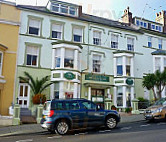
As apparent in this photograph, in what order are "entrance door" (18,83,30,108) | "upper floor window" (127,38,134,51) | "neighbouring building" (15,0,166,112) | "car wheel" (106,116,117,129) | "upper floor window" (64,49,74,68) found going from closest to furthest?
"car wheel" (106,116,117,129) → "entrance door" (18,83,30,108) → "neighbouring building" (15,0,166,112) → "upper floor window" (64,49,74,68) → "upper floor window" (127,38,134,51)

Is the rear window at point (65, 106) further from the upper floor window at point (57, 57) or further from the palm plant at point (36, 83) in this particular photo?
the upper floor window at point (57, 57)

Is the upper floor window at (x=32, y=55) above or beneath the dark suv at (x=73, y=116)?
above

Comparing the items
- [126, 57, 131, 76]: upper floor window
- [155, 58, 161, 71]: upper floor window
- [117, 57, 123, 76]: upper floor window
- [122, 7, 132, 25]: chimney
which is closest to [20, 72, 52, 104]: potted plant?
[117, 57, 123, 76]: upper floor window

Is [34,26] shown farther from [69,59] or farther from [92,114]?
[92,114]

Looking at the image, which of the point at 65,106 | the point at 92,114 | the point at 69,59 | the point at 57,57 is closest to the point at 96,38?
the point at 69,59

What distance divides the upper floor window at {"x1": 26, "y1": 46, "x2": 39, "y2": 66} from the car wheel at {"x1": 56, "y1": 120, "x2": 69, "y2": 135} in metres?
10.5

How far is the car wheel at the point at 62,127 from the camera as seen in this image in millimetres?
9673

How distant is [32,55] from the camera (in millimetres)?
19094

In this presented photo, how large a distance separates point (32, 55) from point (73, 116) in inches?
432

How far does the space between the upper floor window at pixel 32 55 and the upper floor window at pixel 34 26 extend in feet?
5.57

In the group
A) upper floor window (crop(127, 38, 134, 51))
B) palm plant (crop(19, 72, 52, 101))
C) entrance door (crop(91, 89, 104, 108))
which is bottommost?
entrance door (crop(91, 89, 104, 108))

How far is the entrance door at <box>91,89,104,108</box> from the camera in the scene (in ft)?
69.1

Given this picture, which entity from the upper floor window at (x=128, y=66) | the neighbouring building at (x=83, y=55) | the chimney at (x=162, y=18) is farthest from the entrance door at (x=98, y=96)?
the chimney at (x=162, y=18)

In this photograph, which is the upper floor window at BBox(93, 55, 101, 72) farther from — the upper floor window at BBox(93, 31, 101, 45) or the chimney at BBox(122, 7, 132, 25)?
the chimney at BBox(122, 7, 132, 25)
